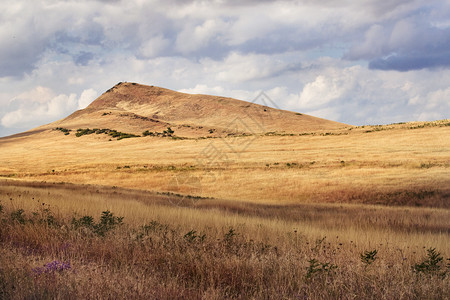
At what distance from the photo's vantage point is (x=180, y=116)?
134125 mm

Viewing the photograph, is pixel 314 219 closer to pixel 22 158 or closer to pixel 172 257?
pixel 172 257

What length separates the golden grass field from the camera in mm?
5691

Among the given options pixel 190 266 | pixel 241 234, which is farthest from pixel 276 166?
pixel 190 266

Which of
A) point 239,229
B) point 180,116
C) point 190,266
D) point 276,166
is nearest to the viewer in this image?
point 190,266

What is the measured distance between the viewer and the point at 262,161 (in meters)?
48.9

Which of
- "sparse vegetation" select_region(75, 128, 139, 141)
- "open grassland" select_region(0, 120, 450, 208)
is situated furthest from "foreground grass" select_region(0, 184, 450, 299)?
"sparse vegetation" select_region(75, 128, 139, 141)

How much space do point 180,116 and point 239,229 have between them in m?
125

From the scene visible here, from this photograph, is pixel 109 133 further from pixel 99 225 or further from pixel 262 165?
pixel 99 225

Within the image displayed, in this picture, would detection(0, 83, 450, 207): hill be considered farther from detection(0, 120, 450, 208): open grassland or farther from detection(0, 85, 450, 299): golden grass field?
detection(0, 85, 450, 299): golden grass field

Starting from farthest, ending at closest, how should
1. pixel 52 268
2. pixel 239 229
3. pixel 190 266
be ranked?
pixel 239 229 < pixel 190 266 < pixel 52 268

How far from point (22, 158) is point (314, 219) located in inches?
2363

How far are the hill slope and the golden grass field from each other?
49.6 m

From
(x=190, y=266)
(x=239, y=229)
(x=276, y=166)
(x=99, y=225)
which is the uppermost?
(x=99, y=225)

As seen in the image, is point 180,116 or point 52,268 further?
point 180,116
